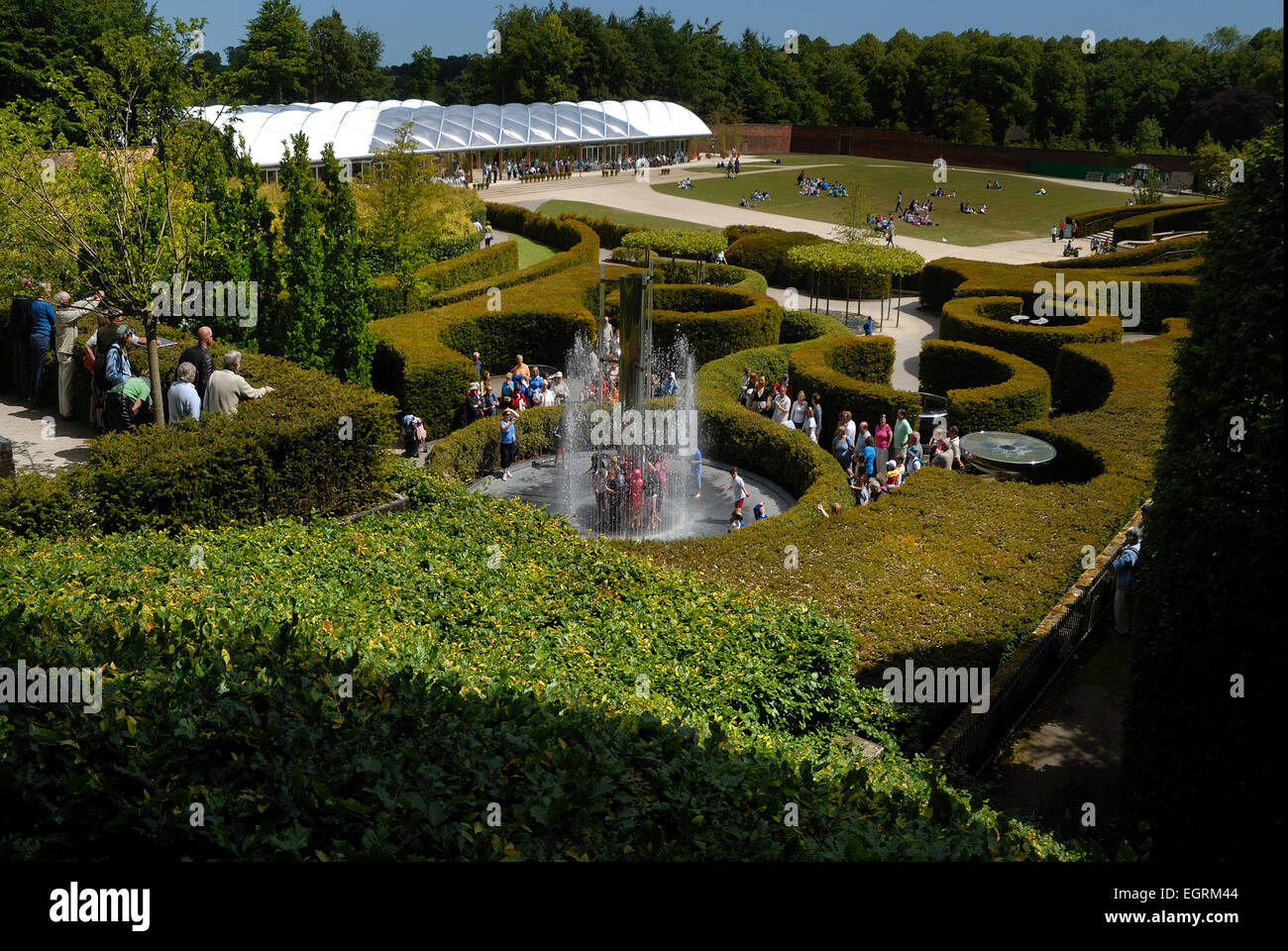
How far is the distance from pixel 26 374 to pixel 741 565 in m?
10.8

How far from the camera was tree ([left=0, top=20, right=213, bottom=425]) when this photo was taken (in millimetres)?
11906

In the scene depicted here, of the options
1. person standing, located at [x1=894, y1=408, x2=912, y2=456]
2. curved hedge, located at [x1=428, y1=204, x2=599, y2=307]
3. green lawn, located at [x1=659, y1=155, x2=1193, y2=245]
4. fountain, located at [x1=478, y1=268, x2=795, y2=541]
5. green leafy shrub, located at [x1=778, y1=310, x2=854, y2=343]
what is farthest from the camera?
green lawn, located at [x1=659, y1=155, x2=1193, y2=245]

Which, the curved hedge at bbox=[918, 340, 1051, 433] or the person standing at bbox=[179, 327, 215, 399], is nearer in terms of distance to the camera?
the person standing at bbox=[179, 327, 215, 399]

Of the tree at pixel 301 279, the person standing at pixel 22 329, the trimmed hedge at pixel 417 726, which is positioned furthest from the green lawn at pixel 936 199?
the trimmed hedge at pixel 417 726

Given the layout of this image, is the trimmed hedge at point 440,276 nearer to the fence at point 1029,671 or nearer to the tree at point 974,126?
the fence at point 1029,671

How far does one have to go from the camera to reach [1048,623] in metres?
10.5

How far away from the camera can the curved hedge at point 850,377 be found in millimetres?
19031

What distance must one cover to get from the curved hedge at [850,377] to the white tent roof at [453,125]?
27.8 metres

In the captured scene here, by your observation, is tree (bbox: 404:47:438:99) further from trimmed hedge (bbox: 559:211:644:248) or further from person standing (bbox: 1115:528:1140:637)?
person standing (bbox: 1115:528:1140:637)

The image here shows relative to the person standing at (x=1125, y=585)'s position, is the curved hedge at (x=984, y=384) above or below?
above

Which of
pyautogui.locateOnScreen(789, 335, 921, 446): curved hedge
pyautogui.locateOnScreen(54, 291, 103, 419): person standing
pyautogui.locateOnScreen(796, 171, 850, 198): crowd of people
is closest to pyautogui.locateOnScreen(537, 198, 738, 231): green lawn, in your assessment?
pyautogui.locateOnScreen(796, 171, 850, 198): crowd of people

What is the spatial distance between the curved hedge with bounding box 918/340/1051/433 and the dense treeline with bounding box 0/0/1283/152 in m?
53.4

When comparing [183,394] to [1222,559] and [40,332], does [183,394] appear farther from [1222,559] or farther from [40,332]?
[1222,559]
